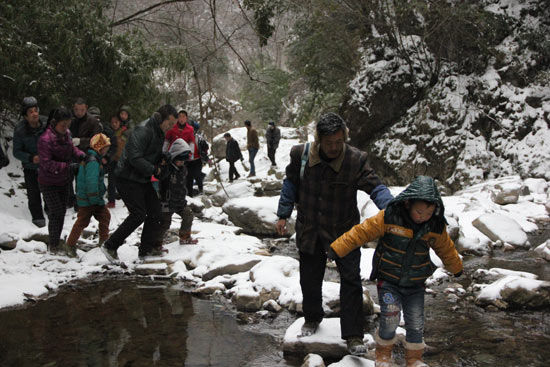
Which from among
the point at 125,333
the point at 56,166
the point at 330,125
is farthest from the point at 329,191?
the point at 56,166

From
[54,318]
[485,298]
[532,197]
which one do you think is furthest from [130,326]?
[532,197]

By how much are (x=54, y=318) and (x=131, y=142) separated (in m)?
2.04

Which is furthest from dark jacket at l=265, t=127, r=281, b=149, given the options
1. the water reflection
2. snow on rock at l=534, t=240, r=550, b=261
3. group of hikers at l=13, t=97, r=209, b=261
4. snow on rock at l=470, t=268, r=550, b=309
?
snow on rock at l=470, t=268, r=550, b=309

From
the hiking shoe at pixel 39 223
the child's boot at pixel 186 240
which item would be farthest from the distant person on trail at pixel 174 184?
Result: the hiking shoe at pixel 39 223

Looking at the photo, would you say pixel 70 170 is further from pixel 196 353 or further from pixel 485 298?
pixel 485 298

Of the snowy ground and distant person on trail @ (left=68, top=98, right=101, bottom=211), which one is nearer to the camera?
the snowy ground

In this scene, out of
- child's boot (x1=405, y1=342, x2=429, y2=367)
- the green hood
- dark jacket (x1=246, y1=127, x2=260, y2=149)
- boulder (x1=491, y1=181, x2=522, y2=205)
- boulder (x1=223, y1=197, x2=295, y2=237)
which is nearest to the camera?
the green hood

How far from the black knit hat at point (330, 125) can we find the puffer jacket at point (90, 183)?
3430mm

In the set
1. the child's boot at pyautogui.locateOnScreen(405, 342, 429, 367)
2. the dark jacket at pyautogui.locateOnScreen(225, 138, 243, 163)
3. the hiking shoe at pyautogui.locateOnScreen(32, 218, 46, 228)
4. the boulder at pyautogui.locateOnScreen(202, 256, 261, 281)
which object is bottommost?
the child's boot at pyautogui.locateOnScreen(405, 342, 429, 367)

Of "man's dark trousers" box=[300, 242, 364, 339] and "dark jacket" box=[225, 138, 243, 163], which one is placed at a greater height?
"dark jacket" box=[225, 138, 243, 163]

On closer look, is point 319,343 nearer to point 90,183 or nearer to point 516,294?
point 516,294

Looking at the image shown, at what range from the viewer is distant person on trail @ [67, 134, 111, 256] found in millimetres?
5648

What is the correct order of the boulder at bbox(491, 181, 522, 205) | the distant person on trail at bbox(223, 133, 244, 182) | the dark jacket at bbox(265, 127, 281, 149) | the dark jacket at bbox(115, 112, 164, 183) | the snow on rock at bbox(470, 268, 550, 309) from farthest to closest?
1. the dark jacket at bbox(265, 127, 281, 149)
2. the distant person on trail at bbox(223, 133, 244, 182)
3. the boulder at bbox(491, 181, 522, 205)
4. the dark jacket at bbox(115, 112, 164, 183)
5. the snow on rock at bbox(470, 268, 550, 309)

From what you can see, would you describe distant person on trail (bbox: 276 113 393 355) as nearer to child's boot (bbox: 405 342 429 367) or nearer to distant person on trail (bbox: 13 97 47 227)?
child's boot (bbox: 405 342 429 367)
